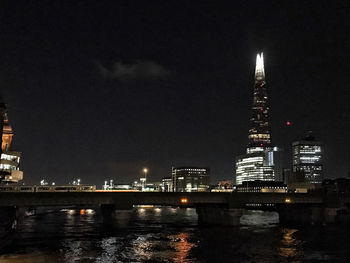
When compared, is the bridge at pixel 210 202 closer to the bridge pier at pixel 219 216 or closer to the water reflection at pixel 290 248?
the bridge pier at pixel 219 216

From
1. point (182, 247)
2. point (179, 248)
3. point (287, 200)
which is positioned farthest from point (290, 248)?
point (287, 200)

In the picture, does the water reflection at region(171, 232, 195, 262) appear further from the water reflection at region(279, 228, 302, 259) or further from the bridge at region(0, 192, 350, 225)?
the bridge at region(0, 192, 350, 225)

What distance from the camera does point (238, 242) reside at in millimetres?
67875

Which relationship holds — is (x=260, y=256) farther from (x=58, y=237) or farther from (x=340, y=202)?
(x=340, y=202)

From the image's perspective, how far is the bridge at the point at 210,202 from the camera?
274ft

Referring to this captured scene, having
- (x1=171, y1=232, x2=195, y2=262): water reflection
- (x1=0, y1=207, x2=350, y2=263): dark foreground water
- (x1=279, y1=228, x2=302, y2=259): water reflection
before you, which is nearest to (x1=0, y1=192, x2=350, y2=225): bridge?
(x1=0, y1=207, x2=350, y2=263): dark foreground water

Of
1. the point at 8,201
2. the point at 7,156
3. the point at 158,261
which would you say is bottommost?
the point at 158,261

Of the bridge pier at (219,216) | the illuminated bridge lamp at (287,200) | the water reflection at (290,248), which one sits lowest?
the water reflection at (290,248)

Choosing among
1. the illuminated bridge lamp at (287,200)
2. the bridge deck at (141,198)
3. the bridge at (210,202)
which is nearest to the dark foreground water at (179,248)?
the bridge deck at (141,198)

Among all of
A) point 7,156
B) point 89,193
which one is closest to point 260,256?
point 89,193

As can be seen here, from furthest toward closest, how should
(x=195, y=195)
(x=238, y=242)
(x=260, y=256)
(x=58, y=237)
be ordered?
(x=195, y=195) < (x=58, y=237) < (x=238, y=242) < (x=260, y=256)

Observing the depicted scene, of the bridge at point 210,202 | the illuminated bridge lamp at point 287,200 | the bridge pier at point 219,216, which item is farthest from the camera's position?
the illuminated bridge lamp at point 287,200

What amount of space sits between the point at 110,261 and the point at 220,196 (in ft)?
183

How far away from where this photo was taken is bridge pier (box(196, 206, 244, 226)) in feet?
328
